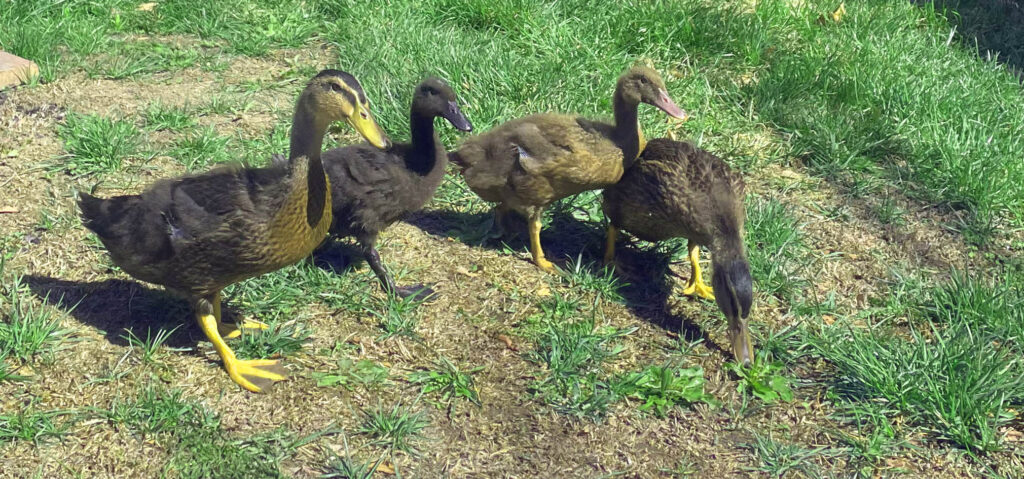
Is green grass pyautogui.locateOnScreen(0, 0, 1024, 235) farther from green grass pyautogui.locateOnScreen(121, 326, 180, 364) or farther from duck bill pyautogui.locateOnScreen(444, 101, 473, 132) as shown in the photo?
green grass pyautogui.locateOnScreen(121, 326, 180, 364)

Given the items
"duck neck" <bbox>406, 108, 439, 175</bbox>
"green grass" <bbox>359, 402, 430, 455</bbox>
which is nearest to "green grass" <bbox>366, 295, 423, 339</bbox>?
"green grass" <bbox>359, 402, 430, 455</bbox>

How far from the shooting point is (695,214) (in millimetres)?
4574

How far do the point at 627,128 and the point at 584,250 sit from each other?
70cm

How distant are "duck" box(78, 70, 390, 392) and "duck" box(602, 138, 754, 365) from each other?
1.52 m

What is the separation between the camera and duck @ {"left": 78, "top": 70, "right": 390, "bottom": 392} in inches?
145

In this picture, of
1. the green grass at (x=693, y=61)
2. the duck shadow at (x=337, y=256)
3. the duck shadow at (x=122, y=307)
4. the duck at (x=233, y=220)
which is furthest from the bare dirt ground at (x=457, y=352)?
the green grass at (x=693, y=61)

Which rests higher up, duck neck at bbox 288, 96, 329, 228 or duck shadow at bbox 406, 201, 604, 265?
duck neck at bbox 288, 96, 329, 228

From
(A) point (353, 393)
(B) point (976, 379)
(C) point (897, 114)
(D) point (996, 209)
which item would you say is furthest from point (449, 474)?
(C) point (897, 114)

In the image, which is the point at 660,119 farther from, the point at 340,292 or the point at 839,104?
the point at 340,292

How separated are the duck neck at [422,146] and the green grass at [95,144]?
1754 mm

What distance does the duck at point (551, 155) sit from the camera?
477 centimetres

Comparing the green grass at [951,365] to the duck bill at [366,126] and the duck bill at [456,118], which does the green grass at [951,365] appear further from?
the duck bill at [366,126]

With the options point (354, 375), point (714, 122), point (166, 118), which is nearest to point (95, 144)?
point (166, 118)

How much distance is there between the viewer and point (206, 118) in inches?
227
